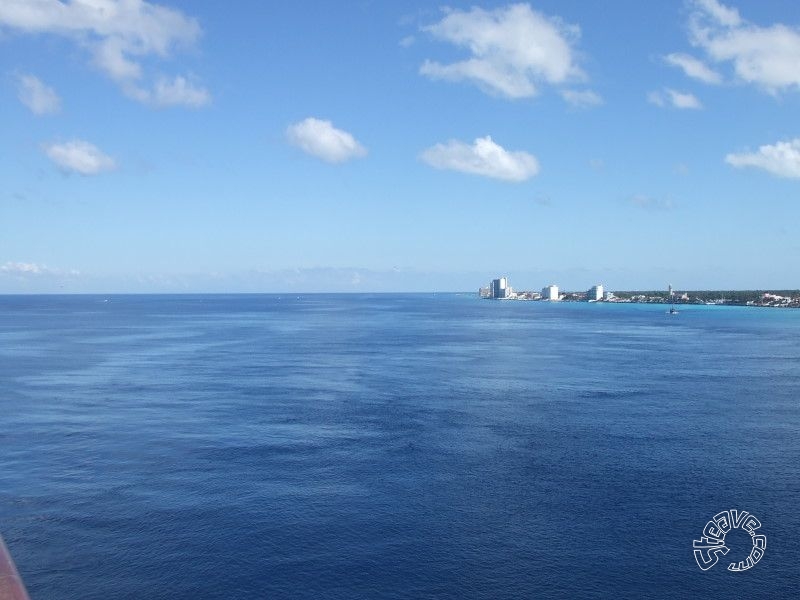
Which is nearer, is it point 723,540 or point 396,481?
point 723,540

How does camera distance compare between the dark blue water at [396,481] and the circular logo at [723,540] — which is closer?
the dark blue water at [396,481]

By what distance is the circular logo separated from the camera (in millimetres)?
23062

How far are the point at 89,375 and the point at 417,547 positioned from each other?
1937 inches

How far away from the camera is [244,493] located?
29.1 metres

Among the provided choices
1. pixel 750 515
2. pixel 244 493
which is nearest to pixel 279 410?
pixel 244 493

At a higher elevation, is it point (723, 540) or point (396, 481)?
point (396, 481)

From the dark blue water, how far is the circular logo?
1.05 feet

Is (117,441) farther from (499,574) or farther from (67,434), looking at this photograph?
(499,574)

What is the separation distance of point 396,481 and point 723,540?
1332cm

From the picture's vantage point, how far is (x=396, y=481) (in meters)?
30.5

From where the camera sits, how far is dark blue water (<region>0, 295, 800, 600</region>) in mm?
22297

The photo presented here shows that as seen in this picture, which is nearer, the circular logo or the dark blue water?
the dark blue water

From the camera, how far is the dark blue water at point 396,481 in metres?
22.3

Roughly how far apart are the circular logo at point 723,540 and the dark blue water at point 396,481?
1.05 ft
